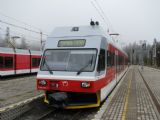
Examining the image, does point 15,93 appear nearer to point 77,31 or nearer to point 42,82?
point 42,82

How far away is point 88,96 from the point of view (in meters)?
10.0

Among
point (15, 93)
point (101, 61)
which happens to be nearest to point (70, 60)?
point (101, 61)

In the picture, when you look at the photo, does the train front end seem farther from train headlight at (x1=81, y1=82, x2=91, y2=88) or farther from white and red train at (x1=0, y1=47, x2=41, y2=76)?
white and red train at (x1=0, y1=47, x2=41, y2=76)

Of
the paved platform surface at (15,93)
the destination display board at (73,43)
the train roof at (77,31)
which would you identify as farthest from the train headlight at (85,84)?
the paved platform surface at (15,93)

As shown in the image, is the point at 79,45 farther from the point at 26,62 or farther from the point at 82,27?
the point at 26,62

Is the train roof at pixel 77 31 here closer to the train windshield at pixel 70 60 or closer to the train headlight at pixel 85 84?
the train windshield at pixel 70 60

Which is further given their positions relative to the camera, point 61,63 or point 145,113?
point 61,63

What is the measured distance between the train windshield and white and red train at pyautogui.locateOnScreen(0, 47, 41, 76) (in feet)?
51.1

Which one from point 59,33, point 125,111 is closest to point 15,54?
point 59,33

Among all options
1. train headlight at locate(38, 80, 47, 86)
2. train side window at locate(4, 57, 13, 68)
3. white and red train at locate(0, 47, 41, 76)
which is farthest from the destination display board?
train side window at locate(4, 57, 13, 68)

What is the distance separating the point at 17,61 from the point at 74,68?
1919cm

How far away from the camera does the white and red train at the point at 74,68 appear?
9.26 meters

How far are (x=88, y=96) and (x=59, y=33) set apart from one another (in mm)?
2664

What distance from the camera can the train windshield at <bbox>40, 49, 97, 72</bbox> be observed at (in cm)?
964
